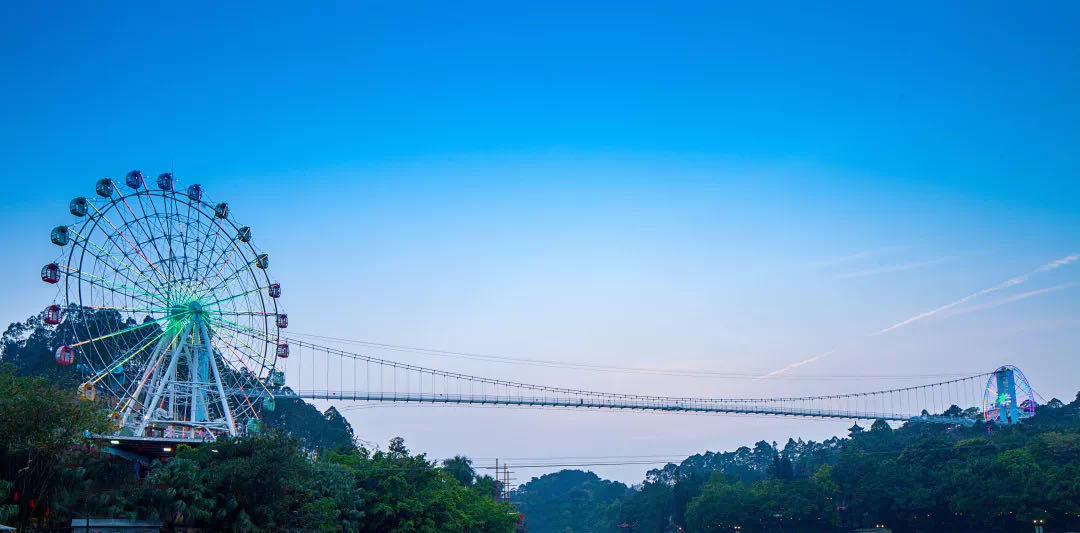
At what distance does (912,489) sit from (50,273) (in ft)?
241

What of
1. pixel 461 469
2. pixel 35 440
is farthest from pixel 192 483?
pixel 461 469

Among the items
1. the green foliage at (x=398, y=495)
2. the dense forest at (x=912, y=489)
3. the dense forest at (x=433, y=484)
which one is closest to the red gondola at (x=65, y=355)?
the dense forest at (x=433, y=484)

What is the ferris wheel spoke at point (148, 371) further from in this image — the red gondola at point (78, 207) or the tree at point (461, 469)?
the tree at point (461, 469)

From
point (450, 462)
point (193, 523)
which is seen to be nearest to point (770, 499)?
point (450, 462)

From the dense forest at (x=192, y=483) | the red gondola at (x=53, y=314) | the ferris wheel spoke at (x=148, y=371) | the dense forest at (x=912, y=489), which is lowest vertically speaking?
the dense forest at (x=912, y=489)

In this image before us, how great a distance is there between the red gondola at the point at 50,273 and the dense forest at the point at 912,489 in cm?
7065

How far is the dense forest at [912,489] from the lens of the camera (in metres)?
74.5

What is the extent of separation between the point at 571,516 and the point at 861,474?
7974 cm

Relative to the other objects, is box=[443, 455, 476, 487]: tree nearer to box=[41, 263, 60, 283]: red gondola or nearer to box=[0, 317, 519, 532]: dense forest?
box=[0, 317, 519, 532]: dense forest

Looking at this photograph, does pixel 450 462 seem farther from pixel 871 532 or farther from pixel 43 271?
pixel 43 271

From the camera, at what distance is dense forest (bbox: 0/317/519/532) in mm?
28797

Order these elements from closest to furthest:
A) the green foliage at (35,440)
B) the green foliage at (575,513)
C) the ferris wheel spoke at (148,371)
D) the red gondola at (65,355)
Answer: the green foliage at (35,440)
the red gondola at (65,355)
the ferris wheel spoke at (148,371)
the green foliage at (575,513)

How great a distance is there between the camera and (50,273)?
41.3 m

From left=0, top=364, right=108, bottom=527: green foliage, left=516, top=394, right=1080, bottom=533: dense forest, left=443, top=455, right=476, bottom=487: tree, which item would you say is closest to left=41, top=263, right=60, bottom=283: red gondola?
left=0, top=364, right=108, bottom=527: green foliage
